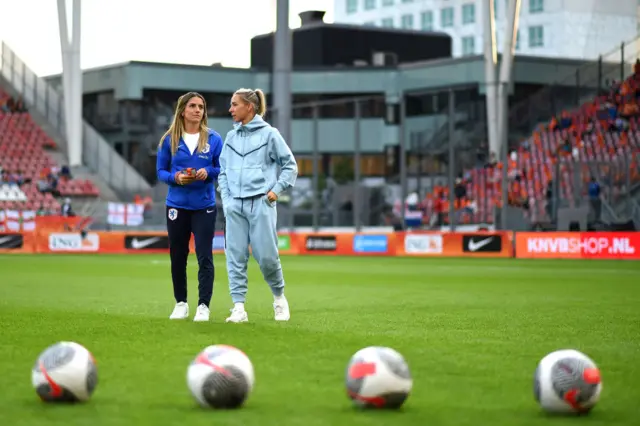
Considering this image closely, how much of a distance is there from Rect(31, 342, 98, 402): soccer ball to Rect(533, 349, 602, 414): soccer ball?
7.69 ft

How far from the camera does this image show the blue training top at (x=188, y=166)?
448 inches

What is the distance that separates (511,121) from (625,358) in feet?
114

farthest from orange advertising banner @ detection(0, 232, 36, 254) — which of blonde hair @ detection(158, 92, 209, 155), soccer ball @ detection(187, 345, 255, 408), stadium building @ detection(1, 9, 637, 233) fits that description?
soccer ball @ detection(187, 345, 255, 408)

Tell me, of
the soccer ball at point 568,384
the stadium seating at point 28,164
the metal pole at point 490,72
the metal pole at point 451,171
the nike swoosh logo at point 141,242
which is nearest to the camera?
the soccer ball at point 568,384

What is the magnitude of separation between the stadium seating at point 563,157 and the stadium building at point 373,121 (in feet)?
0.22

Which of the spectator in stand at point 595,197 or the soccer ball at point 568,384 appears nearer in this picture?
the soccer ball at point 568,384

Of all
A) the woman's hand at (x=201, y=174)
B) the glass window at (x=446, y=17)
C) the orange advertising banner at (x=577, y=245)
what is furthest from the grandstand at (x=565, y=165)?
the glass window at (x=446, y=17)

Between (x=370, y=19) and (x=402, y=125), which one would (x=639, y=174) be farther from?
(x=370, y=19)

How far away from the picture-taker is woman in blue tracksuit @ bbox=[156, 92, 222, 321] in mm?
11328

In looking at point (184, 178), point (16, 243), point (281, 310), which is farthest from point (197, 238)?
point (16, 243)

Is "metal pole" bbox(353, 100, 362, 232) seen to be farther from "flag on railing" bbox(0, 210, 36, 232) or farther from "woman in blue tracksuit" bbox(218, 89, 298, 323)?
"woman in blue tracksuit" bbox(218, 89, 298, 323)

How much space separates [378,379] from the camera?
612 centimetres

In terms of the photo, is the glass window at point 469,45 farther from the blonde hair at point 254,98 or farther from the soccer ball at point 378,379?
the soccer ball at point 378,379

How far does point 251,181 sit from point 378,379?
16.7ft
